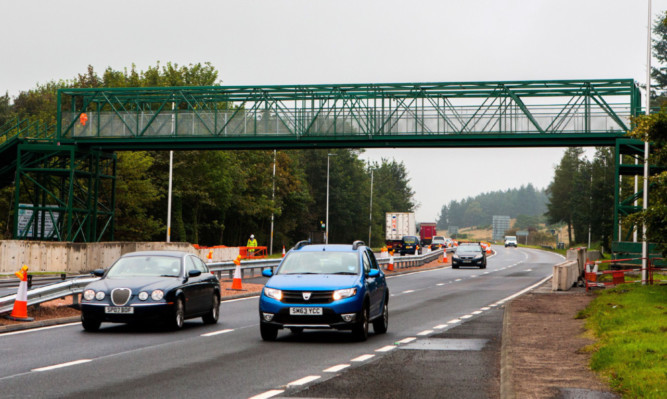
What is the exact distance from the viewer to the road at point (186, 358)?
33.9ft

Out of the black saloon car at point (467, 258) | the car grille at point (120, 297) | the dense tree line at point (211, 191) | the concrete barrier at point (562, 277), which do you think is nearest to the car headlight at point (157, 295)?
the car grille at point (120, 297)

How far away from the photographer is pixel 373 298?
54.1 feet

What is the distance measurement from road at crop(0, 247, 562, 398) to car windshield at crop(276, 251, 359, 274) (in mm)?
1123

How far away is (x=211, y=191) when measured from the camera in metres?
75.4

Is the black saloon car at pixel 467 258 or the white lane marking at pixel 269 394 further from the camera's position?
the black saloon car at pixel 467 258

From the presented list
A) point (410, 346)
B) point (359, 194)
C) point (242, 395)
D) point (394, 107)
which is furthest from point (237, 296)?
point (359, 194)

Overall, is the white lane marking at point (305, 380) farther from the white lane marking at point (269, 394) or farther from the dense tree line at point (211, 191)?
the dense tree line at point (211, 191)

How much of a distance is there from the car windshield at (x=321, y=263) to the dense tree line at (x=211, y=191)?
47.4 m

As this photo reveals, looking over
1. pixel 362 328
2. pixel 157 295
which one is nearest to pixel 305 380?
pixel 362 328

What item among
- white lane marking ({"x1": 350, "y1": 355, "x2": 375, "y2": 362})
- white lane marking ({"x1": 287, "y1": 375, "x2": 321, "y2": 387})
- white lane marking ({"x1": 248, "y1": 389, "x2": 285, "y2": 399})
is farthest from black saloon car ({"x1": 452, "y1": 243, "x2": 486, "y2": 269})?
white lane marking ({"x1": 248, "y1": 389, "x2": 285, "y2": 399})

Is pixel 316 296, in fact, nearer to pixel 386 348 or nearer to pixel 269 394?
pixel 386 348

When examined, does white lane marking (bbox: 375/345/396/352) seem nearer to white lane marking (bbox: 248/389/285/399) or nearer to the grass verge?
the grass verge

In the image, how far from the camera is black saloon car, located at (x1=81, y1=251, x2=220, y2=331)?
1656cm

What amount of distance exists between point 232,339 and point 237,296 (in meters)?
12.0
